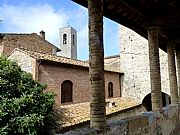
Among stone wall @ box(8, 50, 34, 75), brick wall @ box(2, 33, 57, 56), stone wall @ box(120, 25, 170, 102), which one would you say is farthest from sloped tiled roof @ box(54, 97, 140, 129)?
brick wall @ box(2, 33, 57, 56)

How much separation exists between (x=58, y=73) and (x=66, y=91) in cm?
130

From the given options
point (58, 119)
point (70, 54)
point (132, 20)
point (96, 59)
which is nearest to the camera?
point (96, 59)

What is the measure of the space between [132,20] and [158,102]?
2.32 meters

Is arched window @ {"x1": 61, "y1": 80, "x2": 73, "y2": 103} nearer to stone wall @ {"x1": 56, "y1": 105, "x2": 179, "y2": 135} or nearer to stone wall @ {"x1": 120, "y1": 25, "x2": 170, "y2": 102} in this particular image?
stone wall @ {"x1": 120, "y1": 25, "x2": 170, "y2": 102}

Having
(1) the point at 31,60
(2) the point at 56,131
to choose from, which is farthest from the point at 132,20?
(1) the point at 31,60

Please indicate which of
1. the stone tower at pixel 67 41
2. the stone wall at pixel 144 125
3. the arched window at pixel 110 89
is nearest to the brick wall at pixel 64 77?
the arched window at pixel 110 89

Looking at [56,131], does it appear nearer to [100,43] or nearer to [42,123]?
[42,123]

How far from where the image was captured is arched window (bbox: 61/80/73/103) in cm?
1402

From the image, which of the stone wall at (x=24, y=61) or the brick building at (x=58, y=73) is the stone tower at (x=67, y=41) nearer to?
the brick building at (x=58, y=73)

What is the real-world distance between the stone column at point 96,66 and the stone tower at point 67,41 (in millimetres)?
38120

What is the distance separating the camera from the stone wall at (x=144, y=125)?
392 cm

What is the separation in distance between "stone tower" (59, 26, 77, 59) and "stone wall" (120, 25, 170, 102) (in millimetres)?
22356

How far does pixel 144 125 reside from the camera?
496cm

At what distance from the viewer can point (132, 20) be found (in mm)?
6379
